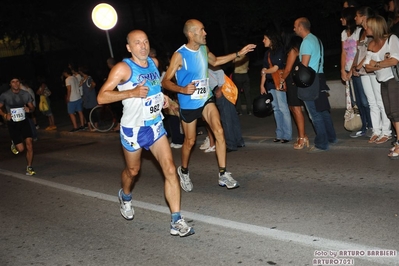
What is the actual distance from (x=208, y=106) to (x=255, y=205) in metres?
1.62

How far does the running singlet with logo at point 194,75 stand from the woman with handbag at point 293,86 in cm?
223

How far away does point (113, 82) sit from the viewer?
6227 mm

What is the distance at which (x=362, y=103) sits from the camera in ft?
32.9

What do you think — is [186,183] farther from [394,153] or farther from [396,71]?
[396,71]

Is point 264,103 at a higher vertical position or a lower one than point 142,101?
lower

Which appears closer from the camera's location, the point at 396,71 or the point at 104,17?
the point at 396,71

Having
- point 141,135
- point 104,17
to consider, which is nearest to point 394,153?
point 141,135

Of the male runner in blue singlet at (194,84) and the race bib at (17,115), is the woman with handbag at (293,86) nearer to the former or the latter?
the male runner in blue singlet at (194,84)

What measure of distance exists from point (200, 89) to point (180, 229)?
2273 mm

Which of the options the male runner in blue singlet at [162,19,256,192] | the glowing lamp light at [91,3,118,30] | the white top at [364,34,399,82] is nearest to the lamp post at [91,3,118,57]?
the glowing lamp light at [91,3,118,30]

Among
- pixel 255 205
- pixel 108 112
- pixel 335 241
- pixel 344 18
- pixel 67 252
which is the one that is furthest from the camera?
pixel 108 112

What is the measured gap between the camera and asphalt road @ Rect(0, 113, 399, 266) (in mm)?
5520

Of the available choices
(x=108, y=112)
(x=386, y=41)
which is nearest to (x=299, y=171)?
(x=386, y=41)

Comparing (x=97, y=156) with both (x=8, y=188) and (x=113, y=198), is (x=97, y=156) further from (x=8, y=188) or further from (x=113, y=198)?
(x=113, y=198)
